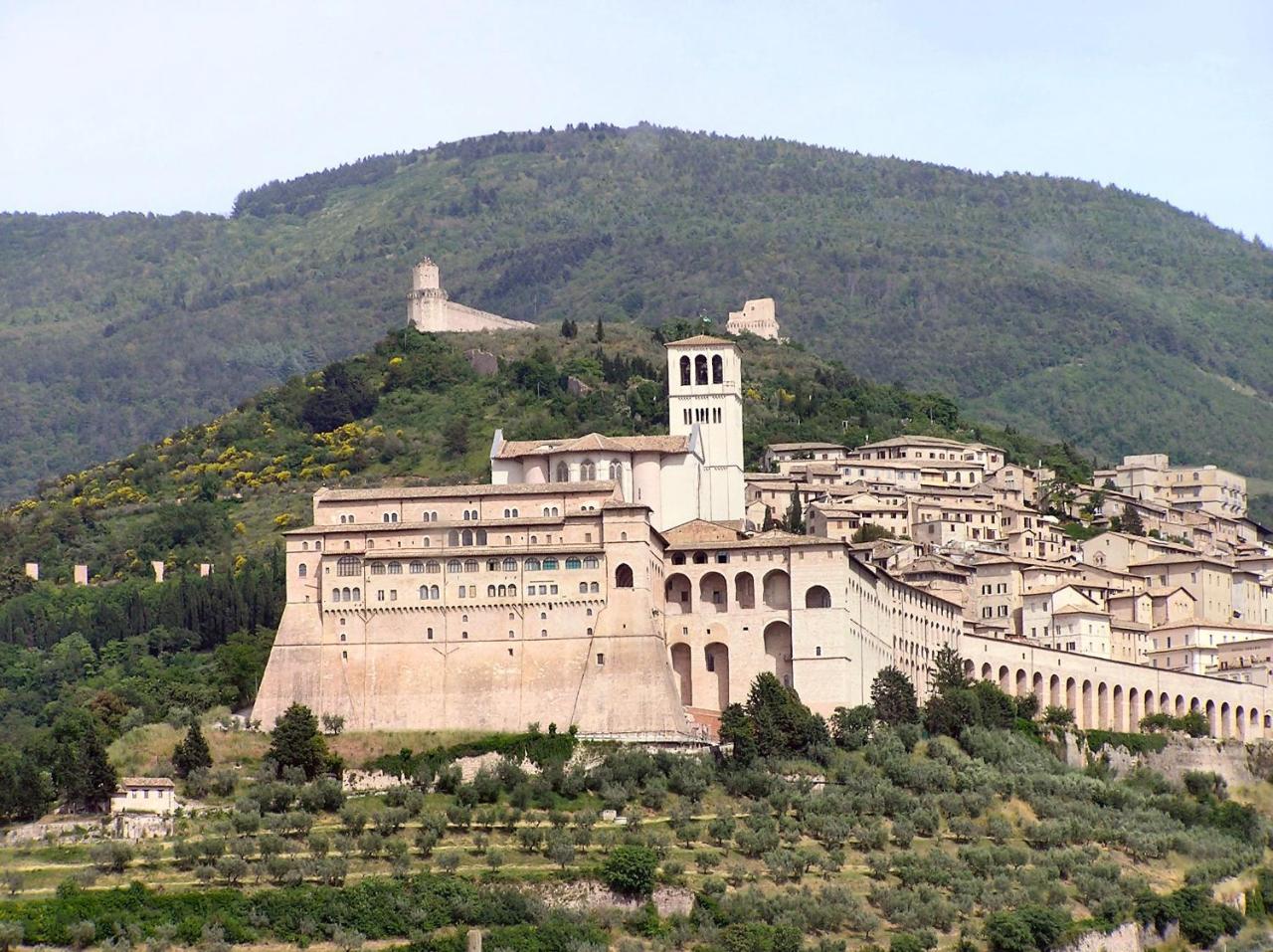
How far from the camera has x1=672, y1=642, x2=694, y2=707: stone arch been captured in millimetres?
80688

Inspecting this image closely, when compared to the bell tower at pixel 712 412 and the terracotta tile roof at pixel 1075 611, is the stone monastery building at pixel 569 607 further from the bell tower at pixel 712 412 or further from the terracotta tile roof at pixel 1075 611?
the terracotta tile roof at pixel 1075 611

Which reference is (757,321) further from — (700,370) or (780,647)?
(780,647)

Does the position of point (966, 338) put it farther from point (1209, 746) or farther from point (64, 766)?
point (64, 766)

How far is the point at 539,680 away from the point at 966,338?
377ft

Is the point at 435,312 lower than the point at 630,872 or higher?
higher

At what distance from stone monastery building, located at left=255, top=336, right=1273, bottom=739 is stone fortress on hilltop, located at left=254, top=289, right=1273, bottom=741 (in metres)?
0.07

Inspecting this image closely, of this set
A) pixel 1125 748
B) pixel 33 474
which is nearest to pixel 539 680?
pixel 1125 748

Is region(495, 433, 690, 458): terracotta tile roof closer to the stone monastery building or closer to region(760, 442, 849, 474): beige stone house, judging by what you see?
the stone monastery building

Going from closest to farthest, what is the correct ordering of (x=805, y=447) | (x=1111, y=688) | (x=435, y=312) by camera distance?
A: (x=1111, y=688) → (x=805, y=447) → (x=435, y=312)

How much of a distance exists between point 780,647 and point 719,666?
197 cm

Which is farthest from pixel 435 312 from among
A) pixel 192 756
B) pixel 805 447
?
pixel 192 756

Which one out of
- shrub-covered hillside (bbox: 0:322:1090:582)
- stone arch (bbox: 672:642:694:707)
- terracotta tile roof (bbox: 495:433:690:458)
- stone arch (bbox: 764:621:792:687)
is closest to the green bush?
stone arch (bbox: 672:642:694:707)

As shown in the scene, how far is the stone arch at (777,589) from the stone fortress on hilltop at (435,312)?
197 feet

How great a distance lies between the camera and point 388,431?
11981 cm
